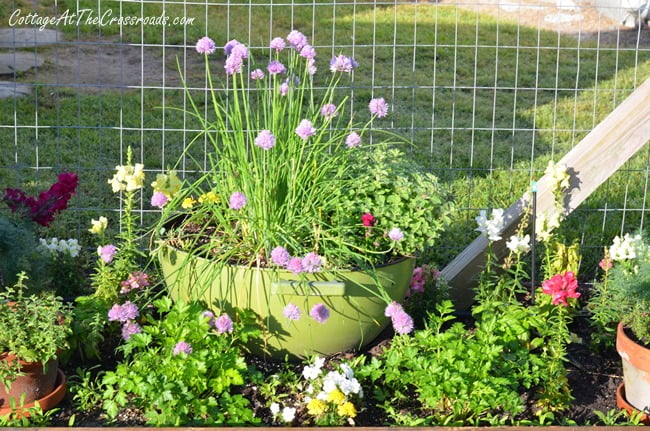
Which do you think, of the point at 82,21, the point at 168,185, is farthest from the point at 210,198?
the point at 82,21

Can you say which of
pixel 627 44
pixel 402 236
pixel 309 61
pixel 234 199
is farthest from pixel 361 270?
pixel 627 44

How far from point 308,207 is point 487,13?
25.9 feet

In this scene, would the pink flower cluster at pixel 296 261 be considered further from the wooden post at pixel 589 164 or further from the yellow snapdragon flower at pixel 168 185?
the wooden post at pixel 589 164

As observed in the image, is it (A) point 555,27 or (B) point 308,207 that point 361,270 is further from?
(A) point 555,27

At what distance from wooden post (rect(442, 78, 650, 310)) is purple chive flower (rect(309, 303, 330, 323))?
90 centimetres

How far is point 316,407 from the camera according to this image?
2818 mm

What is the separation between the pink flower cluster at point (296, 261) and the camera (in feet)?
9.61

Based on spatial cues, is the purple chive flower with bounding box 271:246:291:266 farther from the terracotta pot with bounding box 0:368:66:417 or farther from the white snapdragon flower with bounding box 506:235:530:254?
the white snapdragon flower with bounding box 506:235:530:254

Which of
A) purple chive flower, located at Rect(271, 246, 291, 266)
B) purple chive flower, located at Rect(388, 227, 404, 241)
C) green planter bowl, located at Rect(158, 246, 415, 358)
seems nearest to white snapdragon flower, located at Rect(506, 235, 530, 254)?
green planter bowl, located at Rect(158, 246, 415, 358)

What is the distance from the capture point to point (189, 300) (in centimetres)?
325

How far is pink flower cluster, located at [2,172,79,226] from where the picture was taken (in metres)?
3.45

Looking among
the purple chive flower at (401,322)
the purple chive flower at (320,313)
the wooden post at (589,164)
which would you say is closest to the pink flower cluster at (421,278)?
the wooden post at (589,164)

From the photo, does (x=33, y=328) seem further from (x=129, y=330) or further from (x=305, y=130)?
(x=305, y=130)

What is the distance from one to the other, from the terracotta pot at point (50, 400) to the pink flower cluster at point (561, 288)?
1.72 m
